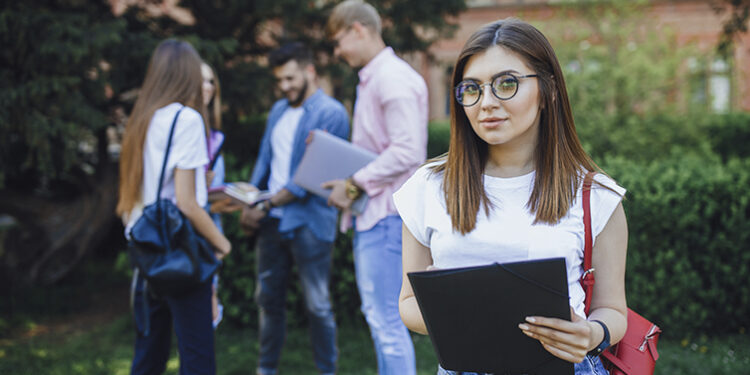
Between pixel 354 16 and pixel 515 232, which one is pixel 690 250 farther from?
pixel 515 232

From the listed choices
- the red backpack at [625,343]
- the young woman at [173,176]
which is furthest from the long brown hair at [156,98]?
the red backpack at [625,343]

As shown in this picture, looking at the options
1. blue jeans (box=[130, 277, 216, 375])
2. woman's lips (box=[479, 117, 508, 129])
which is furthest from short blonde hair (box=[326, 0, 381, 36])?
woman's lips (box=[479, 117, 508, 129])

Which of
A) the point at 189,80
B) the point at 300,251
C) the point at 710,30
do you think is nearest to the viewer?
the point at 189,80

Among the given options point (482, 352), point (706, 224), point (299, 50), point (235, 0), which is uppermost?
point (235, 0)

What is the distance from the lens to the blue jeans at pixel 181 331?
8.61 feet

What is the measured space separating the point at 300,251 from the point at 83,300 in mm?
4058

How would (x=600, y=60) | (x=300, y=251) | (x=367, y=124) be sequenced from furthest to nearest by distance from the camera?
(x=600, y=60) < (x=300, y=251) < (x=367, y=124)

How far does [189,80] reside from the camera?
2.75 m

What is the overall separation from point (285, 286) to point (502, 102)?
8.48 ft

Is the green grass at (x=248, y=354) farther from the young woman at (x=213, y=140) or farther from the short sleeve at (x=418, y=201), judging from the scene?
the short sleeve at (x=418, y=201)

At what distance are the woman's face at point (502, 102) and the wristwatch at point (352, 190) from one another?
1485 millimetres

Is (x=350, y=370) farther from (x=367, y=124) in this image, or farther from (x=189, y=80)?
(x=189, y=80)

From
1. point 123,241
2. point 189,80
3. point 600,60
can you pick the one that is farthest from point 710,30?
point 189,80

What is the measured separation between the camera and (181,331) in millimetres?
2623
